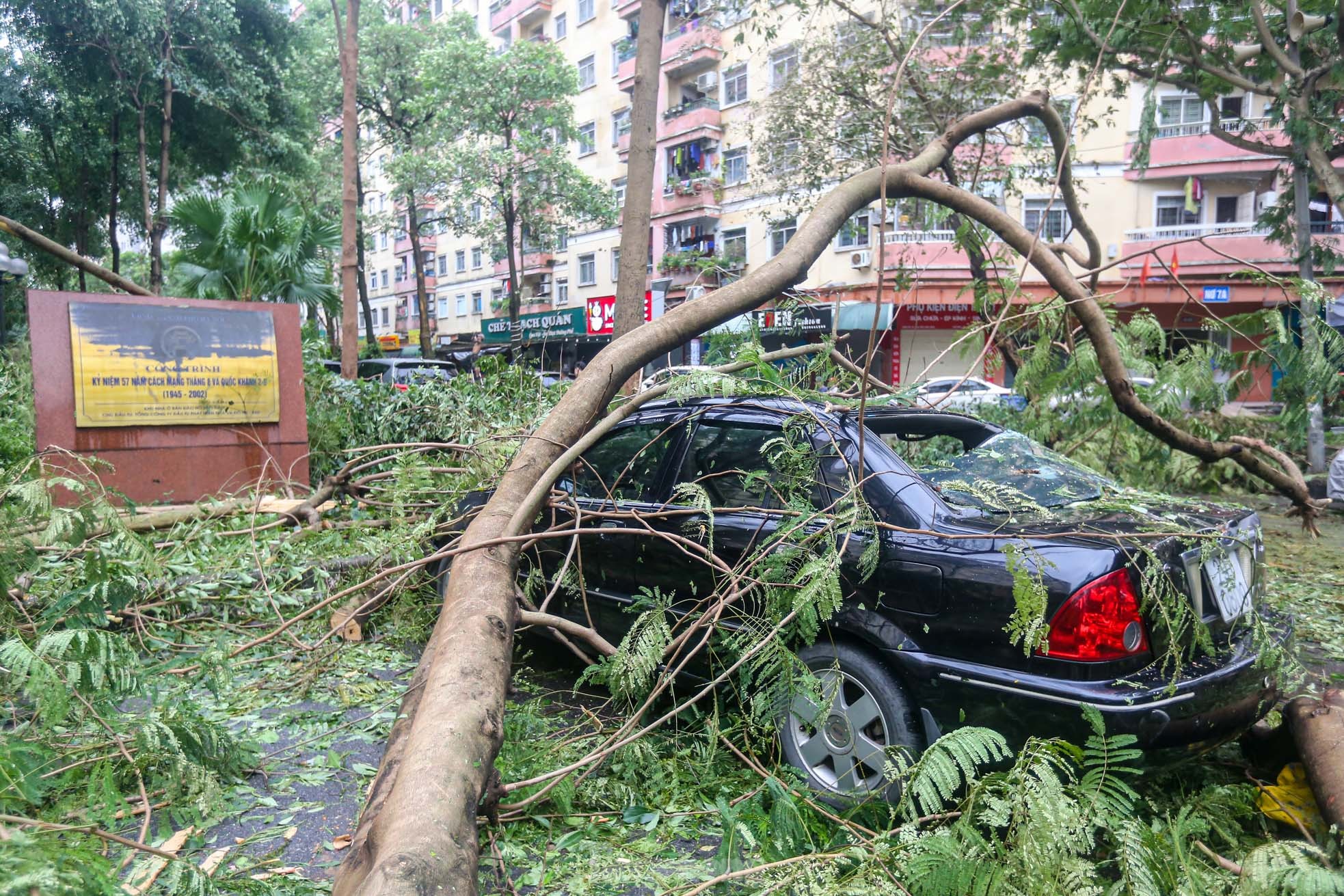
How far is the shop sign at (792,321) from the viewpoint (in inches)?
206

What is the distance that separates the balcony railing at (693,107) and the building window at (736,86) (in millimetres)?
464

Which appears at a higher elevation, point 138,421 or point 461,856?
point 138,421

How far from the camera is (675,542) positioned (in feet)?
11.3

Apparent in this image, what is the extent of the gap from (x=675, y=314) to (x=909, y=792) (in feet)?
8.31

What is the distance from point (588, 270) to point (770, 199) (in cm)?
1217

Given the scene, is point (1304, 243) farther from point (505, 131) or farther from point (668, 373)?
point (505, 131)

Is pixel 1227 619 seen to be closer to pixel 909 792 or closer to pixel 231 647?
pixel 909 792

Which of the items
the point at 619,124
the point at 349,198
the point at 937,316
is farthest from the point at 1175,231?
the point at 349,198

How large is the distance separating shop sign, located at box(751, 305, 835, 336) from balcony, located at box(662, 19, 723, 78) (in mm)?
25484

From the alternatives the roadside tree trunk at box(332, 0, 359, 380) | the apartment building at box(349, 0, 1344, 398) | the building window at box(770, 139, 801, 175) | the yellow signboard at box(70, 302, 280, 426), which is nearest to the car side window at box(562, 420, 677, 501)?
the yellow signboard at box(70, 302, 280, 426)

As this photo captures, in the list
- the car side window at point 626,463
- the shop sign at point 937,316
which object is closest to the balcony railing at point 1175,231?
the shop sign at point 937,316

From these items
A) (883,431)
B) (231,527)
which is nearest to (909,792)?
(883,431)

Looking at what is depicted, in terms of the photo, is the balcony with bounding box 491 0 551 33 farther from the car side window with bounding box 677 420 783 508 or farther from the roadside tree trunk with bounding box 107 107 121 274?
the car side window with bounding box 677 420 783 508

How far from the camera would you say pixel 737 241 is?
98.0 ft
